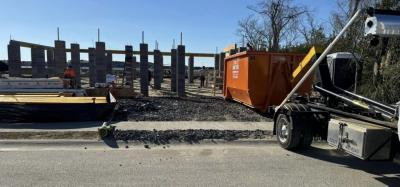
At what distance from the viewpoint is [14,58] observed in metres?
22.6

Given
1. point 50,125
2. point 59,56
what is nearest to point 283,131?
point 50,125

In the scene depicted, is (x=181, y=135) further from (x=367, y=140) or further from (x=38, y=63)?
(x=38, y=63)

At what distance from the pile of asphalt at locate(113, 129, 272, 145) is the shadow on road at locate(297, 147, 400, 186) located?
5.53ft

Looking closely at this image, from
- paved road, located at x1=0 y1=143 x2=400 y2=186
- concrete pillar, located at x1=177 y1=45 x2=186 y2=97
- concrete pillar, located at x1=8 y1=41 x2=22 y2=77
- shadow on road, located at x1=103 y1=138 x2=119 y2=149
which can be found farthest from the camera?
concrete pillar, located at x1=8 y1=41 x2=22 y2=77

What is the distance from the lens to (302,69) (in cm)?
980

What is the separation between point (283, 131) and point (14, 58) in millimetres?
18250

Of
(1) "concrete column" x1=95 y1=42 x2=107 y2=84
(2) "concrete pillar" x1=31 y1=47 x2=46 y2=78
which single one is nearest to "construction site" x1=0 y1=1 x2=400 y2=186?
(1) "concrete column" x1=95 y1=42 x2=107 y2=84

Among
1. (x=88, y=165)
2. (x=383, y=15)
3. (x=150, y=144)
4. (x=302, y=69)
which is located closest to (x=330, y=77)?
(x=302, y=69)

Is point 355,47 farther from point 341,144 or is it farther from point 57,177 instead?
point 57,177

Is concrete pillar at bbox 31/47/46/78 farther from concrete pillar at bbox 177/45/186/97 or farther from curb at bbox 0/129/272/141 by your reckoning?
curb at bbox 0/129/272/141

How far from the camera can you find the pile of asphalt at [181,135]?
948 centimetres

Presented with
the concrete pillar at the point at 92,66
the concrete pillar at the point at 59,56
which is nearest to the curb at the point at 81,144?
the concrete pillar at the point at 92,66

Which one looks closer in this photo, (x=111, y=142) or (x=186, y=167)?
(x=186, y=167)

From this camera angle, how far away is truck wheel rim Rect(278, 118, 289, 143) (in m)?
8.48
